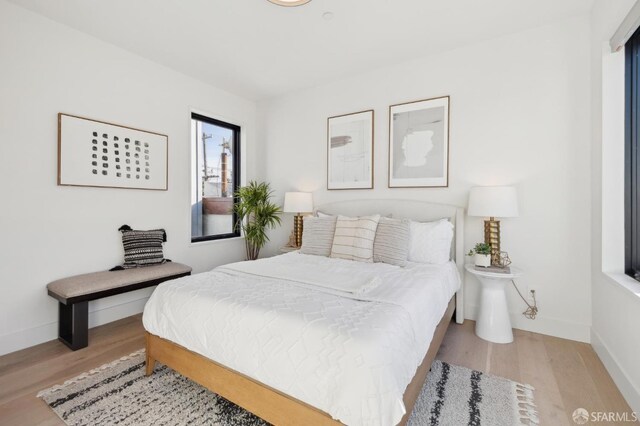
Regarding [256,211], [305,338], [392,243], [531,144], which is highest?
[531,144]

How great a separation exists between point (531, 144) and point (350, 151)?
1865mm

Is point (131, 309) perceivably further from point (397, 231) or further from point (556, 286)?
point (556, 286)

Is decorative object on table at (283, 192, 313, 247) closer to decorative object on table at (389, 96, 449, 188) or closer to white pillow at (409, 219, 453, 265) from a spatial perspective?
decorative object on table at (389, 96, 449, 188)

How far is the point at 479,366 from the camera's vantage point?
83.4 inches

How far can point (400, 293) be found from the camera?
5.59 ft

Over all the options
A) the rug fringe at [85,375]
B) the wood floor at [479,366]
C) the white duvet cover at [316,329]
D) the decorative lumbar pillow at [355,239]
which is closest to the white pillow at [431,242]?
the decorative lumbar pillow at [355,239]

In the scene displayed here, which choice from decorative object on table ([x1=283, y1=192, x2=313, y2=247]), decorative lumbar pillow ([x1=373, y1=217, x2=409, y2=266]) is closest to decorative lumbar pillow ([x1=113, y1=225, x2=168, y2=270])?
decorative object on table ([x1=283, y1=192, x2=313, y2=247])

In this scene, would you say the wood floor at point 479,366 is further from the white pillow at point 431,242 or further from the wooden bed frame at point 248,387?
the white pillow at point 431,242

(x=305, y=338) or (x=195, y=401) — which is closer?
(x=305, y=338)

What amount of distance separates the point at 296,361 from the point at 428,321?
85 centimetres

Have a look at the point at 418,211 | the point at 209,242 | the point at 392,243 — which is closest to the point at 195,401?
the point at 392,243

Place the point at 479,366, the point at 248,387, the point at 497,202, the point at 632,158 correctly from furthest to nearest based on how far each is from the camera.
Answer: the point at 497,202
the point at 479,366
the point at 632,158
the point at 248,387

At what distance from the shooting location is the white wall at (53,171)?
7.66ft

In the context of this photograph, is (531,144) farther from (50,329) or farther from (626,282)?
(50,329)
